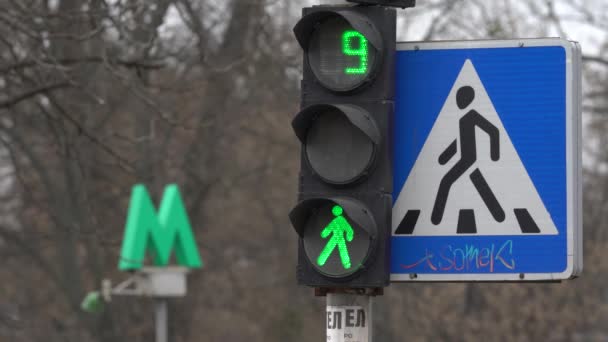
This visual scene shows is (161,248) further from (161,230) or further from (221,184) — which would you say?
(221,184)

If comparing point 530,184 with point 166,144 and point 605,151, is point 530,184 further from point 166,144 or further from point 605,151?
point 605,151

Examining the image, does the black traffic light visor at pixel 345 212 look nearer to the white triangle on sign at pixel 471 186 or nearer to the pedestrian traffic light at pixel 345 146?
the pedestrian traffic light at pixel 345 146

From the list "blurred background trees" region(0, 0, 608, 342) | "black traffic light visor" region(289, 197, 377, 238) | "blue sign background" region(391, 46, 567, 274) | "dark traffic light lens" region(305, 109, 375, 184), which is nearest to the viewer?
Result: "black traffic light visor" region(289, 197, 377, 238)

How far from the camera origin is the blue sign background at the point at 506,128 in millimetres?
5887

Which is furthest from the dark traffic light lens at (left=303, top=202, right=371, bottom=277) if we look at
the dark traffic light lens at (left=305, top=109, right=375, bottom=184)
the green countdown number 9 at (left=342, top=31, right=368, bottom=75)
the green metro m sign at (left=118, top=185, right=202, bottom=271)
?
the green metro m sign at (left=118, top=185, right=202, bottom=271)

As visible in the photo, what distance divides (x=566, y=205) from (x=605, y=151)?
84.8ft

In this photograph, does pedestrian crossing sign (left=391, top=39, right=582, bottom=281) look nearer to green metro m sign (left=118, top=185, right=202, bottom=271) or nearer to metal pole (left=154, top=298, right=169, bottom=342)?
A: green metro m sign (left=118, top=185, right=202, bottom=271)

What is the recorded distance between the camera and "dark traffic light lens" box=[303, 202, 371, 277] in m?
5.71

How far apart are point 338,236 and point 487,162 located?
2.34 feet

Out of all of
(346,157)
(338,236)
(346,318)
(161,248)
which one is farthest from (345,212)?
(161,248)

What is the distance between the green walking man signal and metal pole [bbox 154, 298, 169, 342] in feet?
56.0

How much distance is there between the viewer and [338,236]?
5746 mm

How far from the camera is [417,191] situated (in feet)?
19.7

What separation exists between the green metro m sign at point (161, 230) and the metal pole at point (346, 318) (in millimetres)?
16139
